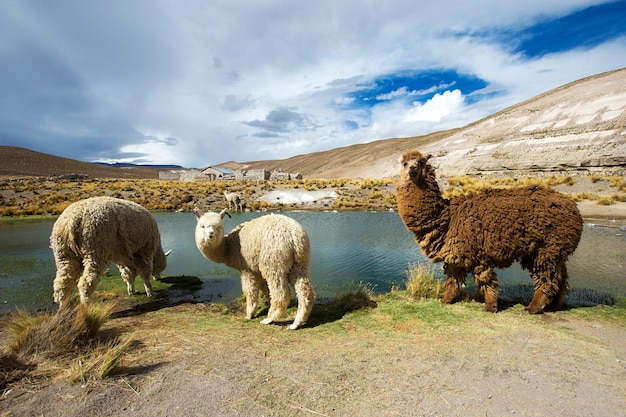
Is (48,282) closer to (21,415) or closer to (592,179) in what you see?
(21,415)

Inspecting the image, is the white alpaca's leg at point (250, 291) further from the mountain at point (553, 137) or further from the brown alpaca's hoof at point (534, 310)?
the mountain at point (553, 137)

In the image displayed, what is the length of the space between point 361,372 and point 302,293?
5.91ft

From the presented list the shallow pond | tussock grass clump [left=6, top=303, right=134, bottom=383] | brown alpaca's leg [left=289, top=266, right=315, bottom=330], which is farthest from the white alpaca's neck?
tussock grass clump [left=6, top=303, right=134, bottom=383]

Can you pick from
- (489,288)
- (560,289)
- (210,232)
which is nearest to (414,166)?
(489,288)

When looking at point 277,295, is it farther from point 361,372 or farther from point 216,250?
point 361,372

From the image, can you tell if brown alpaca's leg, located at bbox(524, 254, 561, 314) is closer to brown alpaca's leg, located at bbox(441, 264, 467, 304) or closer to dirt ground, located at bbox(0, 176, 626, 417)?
dirt ground, located at bbox(0, 176, 626, 417)

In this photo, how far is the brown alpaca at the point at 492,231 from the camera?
5.13 meters

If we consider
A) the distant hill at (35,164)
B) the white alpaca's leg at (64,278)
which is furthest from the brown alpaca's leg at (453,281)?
the distant hill at (35,164)

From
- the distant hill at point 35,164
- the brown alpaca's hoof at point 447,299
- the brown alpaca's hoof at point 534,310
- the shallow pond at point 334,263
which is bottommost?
the shallow pond at point 334,263

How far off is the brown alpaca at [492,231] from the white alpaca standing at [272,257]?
2212 mm

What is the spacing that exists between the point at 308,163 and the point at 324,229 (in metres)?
97.2

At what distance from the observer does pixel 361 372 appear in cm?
→ 359

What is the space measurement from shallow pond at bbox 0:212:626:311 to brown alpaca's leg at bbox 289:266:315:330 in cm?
231

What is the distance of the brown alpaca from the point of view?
5133 mm
